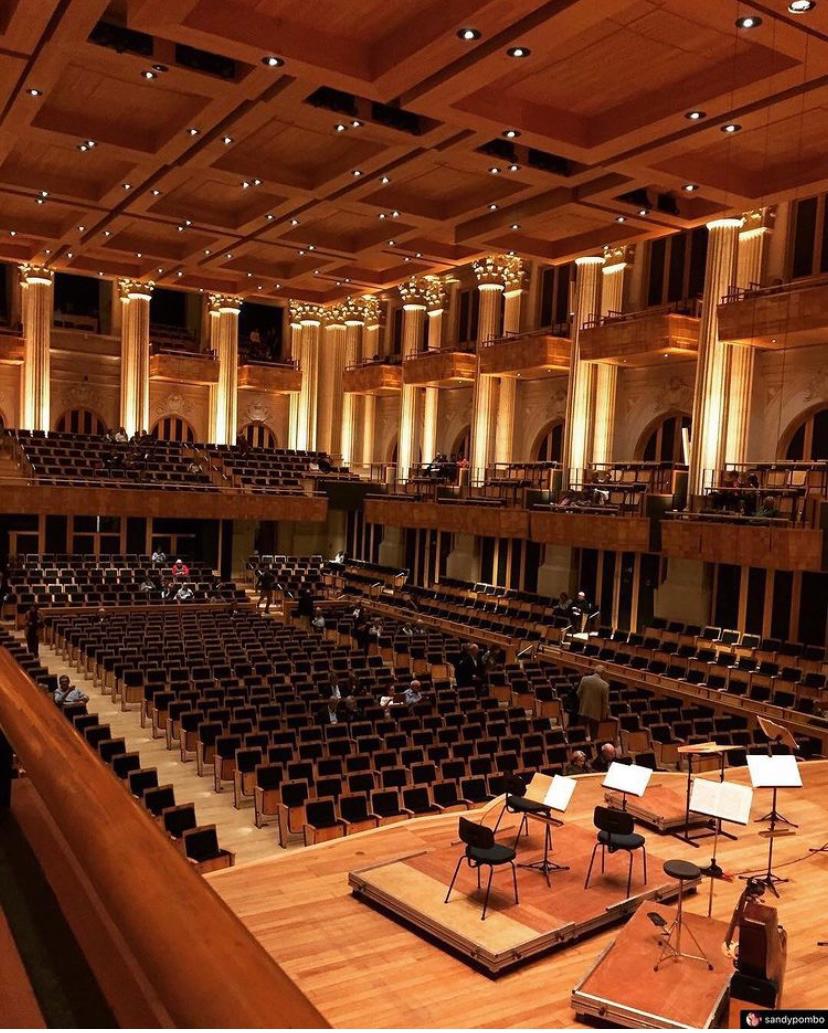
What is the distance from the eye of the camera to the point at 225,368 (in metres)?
31.7

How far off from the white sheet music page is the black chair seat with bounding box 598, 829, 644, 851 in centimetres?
38

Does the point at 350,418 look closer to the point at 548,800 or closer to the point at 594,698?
the point at 594,698

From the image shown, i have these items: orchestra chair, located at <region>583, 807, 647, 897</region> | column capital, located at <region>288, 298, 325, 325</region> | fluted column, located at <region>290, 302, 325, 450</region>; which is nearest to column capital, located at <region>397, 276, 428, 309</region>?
column capital, located at <region>288, 298, 325, 325</region>

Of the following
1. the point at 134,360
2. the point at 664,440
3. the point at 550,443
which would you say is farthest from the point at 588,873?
the point at 134,360

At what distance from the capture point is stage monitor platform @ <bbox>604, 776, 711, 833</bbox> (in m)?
7.95

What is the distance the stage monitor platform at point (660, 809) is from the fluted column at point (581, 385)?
49.2 feet

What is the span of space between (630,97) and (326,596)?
52.4ft

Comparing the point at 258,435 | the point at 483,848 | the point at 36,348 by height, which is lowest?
the point at 483,848

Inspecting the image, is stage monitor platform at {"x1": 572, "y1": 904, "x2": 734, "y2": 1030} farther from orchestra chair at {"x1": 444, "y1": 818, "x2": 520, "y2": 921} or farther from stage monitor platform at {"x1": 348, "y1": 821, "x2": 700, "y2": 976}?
orchestra chair at {"x1": 444, "y1": 818, "x2": 520, "y2": 921}

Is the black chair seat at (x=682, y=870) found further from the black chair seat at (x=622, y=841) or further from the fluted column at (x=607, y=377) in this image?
the fluted column at (x=607, y=377)

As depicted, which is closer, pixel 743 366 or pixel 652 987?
pixel 652 987

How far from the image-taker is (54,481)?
23438 mm

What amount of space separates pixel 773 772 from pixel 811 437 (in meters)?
14.7

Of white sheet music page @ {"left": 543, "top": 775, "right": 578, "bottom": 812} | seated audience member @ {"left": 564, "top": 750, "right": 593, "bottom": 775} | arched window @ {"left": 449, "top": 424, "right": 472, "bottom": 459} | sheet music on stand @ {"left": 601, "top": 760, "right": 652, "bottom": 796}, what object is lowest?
seated audience member @ {"left": 564, "top": 750, "right": 593, "bottom": 775}
